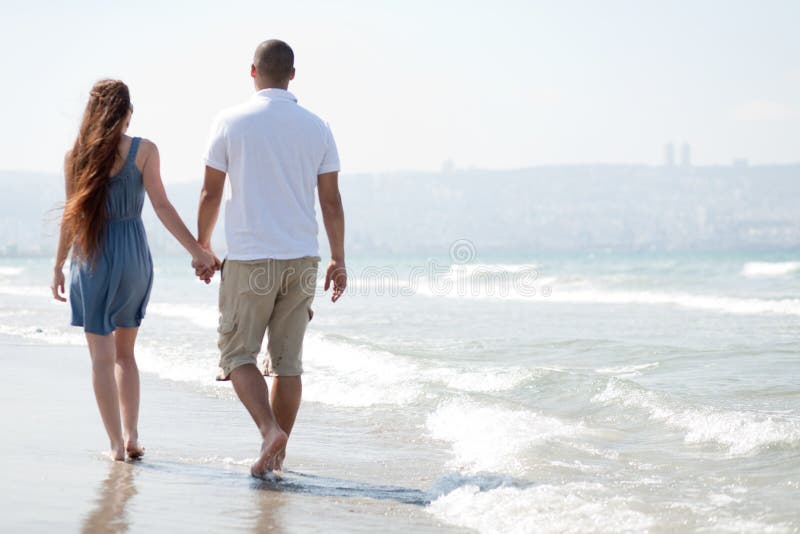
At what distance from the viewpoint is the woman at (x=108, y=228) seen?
14.4 ft

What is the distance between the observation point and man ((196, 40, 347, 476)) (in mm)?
4219

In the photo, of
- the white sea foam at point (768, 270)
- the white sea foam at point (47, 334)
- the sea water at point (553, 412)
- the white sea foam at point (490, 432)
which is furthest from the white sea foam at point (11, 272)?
the white sea foam at point (490, 432)

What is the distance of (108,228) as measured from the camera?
445cm

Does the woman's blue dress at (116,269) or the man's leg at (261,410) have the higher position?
the woman's blue dress at (116,269)

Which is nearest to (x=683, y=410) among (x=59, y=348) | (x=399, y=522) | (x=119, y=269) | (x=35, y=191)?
(x=399, y=522)

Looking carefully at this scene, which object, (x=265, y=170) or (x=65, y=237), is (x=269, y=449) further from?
(x=65, y=237)

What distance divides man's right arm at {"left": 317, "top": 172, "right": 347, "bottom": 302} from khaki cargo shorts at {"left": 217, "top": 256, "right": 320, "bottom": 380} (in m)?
0.09

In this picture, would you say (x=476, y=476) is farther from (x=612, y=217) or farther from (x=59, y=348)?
(x=612, y=217)

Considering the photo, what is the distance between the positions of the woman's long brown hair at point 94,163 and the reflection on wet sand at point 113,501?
967mm

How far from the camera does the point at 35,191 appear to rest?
66.5m

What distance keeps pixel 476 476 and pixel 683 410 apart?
219cm

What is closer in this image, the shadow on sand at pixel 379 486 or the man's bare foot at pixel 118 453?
the shadow on sand at pixel 379 486

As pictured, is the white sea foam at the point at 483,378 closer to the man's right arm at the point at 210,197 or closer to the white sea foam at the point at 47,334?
the man's right arm at the point at 210,197

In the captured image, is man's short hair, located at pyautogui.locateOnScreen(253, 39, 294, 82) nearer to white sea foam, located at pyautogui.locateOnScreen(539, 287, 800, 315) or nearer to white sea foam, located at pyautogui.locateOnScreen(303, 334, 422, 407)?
white sea foam, located at pyautogui.locateOnScreen(303, 334, 422, 407)
